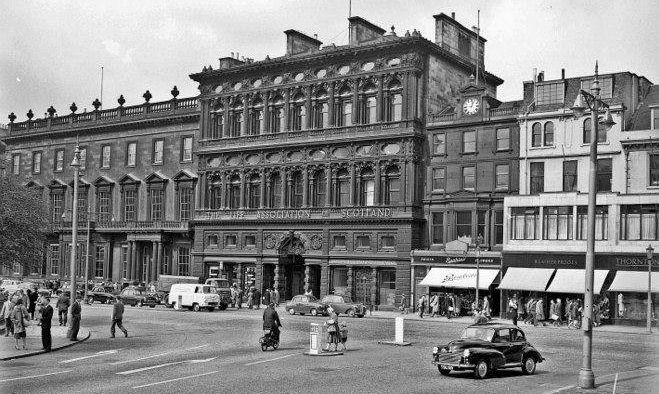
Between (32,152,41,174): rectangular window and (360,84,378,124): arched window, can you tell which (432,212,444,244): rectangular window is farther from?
(32,152,41,174): rectangular window

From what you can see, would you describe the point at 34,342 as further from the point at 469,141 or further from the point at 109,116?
the point at 109,116

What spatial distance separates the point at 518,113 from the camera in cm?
5666

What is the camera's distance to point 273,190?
68625mm

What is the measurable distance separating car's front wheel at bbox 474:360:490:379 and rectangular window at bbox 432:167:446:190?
117ft

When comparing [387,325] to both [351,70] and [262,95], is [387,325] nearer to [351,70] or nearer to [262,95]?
[351,70]

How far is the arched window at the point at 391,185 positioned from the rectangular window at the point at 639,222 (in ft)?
54.7

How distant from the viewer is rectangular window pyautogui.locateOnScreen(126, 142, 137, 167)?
79375 millimetres

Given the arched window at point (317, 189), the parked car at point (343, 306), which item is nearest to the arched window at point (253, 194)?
the arched window at point (317, 189)

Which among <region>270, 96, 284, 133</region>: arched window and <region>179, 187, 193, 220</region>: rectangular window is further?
<region>179, 187, 193, 220</region>: rectangular window

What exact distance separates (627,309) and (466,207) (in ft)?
43.0

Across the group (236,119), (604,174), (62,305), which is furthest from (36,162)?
(604,174)

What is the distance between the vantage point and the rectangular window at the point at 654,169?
1991 inches

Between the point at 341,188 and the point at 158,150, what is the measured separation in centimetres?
2123

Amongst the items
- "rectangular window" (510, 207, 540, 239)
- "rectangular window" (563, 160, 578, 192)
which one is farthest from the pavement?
"rectangular window" (563, 160, 578, 192)
